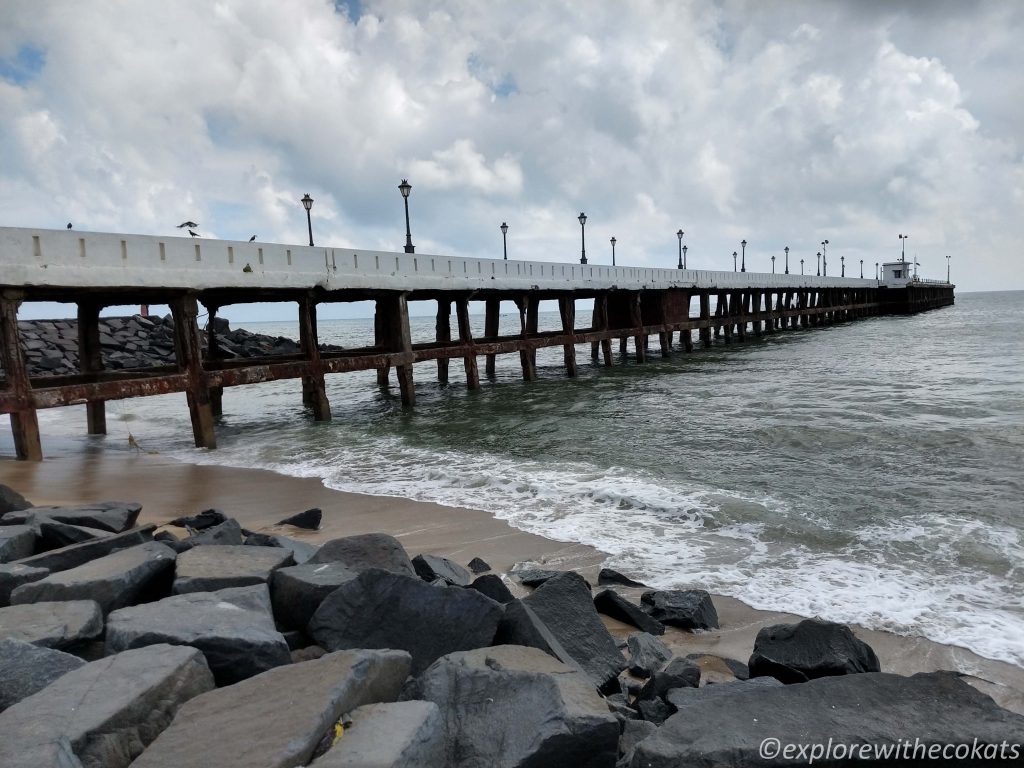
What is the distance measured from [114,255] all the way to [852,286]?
70244 millimetres

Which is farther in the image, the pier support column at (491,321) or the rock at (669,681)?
the pier support column at (491,321)

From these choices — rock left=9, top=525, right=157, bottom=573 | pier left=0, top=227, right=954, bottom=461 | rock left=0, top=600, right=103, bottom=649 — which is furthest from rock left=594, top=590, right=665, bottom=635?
pier left=0, top=227, right=954, bottom=461

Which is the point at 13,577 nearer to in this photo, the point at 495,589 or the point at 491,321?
the point at 495,589

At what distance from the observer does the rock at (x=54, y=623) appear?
3.22 m

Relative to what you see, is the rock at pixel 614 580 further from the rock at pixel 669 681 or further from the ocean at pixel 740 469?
the rock at pixel 669 681

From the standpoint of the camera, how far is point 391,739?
2357 mm

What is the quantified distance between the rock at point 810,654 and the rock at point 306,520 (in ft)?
15.9

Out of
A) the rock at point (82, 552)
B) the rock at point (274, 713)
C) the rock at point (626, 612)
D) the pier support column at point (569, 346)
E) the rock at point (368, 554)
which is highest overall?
the pier support column at point (569, 346)

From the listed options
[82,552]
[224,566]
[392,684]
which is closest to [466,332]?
[82,552]

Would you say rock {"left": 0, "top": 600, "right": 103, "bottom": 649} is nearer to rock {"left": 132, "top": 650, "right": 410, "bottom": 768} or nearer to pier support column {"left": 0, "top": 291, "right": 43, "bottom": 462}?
rock {"left": 132, "top": 650, "right": 410, "bottom": 768}

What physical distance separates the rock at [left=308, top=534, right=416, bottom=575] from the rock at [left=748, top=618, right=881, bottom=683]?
2357mm

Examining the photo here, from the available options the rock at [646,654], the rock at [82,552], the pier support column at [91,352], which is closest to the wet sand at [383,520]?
the rock at [646,654]

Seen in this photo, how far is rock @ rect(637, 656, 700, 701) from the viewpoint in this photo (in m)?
3.62

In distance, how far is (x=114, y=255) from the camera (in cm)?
1240
